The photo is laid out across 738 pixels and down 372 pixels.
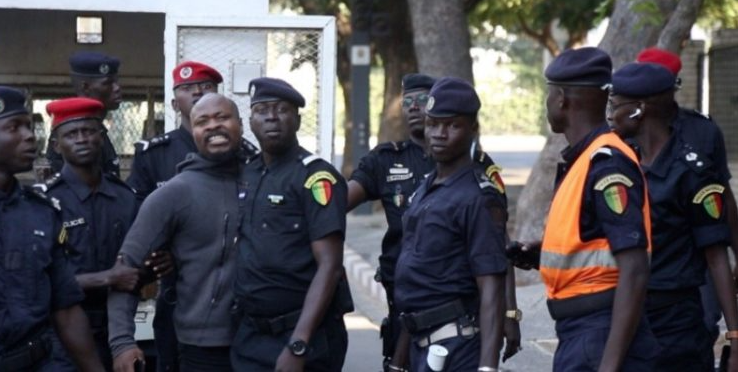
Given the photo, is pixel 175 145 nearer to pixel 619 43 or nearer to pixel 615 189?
pixel 615 189

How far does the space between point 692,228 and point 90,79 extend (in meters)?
3.42

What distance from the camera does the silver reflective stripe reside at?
4.87 m

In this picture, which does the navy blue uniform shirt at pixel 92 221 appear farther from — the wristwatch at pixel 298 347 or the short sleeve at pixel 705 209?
the short sleeve at pixel 705 209

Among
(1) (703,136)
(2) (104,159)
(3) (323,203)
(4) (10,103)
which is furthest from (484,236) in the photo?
(2) (104,159)

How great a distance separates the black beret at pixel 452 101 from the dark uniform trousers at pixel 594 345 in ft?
3.19

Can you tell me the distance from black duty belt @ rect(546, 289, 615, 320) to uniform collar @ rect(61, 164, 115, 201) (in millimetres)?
2441

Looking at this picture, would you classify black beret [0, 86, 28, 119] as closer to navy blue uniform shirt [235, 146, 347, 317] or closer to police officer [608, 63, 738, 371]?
navy blue uniform shirt [235, 146, 347, 317]

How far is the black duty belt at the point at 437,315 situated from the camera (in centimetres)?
544

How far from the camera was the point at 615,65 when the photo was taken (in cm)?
1209

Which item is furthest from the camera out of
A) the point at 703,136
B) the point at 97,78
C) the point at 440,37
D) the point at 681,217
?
the point at 440,37

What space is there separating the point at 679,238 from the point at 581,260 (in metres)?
1.29

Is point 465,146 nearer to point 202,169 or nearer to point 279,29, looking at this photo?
point 202,169

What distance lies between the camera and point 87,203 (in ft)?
21.5

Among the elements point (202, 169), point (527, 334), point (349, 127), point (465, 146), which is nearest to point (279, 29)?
point (202, 169)
